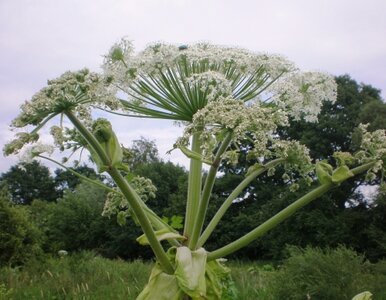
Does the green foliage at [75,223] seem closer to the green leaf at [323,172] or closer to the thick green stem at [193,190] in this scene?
the thick green stem at [193,190]

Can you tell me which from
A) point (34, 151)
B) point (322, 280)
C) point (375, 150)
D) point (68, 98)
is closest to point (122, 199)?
point (34, 151)

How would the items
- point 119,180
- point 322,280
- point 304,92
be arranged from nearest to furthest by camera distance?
point 119,180 → point 304,92 → point 322,280

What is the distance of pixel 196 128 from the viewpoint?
6.40ft

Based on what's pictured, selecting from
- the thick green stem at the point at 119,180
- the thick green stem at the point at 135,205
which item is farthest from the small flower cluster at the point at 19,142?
the thick green stem at the point at 135,205

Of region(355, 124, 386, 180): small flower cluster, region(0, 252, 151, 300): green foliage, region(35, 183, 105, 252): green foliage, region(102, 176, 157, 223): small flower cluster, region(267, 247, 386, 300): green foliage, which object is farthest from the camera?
region(35, 183, 105, 252): green foliage

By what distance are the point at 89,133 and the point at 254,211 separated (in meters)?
34.7

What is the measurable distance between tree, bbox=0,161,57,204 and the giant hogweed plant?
218 feet

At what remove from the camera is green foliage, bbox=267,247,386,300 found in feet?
29.6

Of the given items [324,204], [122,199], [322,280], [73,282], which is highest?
[122,199]

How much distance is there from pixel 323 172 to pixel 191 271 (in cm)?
62

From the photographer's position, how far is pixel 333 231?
3008cm

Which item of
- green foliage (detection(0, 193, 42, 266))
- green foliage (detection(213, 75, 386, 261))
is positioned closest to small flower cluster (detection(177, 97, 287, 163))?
green foliage (detection(0, 193, 42, 266))

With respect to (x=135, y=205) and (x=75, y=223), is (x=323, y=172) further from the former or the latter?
(x=75, y=223)

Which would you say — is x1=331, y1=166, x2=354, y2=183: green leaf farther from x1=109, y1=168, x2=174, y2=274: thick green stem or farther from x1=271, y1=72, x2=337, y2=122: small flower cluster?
x1=109, y1=168, x2=174, y2=274: thick green stem
